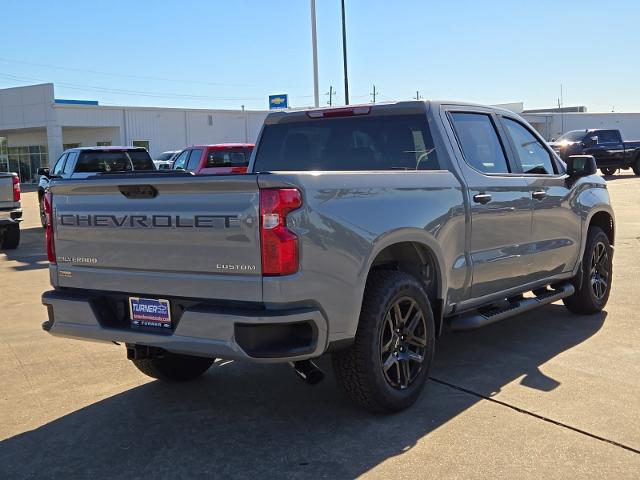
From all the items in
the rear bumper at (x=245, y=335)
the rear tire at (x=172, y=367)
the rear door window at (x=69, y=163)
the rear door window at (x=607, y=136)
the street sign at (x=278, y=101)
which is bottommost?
the rear tire at (x=172, y=367)

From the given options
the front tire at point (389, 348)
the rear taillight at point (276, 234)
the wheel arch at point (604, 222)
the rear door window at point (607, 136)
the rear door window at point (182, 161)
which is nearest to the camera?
the rear taillight at point (276, 234)

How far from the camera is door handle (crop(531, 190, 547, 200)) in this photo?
5706 millimetres

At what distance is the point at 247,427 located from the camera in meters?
4.18

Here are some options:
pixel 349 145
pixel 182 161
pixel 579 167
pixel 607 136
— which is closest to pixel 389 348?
pixel 349 145

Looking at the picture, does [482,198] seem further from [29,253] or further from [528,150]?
[29,253]

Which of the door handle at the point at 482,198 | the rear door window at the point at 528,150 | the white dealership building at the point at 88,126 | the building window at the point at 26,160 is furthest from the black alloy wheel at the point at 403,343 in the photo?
the building window at the point at 26,160

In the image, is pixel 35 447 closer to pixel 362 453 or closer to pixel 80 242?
pixel 80 242

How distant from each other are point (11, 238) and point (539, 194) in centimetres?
1097

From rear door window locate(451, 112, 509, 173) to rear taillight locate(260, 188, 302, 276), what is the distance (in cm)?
205

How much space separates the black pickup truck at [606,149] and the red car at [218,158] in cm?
1683

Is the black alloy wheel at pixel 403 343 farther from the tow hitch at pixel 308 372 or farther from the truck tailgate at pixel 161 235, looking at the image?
the truck tailgate at pixel 161 235

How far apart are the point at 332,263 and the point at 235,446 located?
1.16 meters

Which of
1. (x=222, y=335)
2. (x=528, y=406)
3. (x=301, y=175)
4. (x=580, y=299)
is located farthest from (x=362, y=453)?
(x=580, y=299)

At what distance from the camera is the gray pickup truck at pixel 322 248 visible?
11.8 ft
